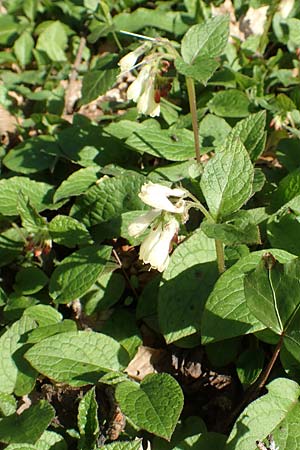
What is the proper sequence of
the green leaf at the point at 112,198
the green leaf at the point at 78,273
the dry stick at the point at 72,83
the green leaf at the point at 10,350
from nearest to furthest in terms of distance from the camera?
the green leaf at the point at 10,350, the green leaf at the point at 78,273, the green leaf at the point at 112,198, the dry stick at the point at 72,83

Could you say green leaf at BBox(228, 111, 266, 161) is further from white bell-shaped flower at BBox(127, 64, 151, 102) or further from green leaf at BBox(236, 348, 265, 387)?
green leaf at BBox(236, 348, 265, 387)

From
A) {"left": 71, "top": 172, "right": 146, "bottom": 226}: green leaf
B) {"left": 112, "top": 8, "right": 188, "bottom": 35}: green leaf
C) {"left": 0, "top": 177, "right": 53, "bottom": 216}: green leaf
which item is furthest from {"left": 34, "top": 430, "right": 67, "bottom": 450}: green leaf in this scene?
{"left": 112, "top": 8, "right": 188, "bottom": 35}: green leaf

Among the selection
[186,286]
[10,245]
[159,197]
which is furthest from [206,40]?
[10,245]

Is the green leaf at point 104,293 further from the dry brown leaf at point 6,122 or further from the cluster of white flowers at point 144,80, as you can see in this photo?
the dry brown leaf at point 6,122

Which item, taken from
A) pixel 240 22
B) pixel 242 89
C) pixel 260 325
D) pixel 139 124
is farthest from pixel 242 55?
pixel 260 325

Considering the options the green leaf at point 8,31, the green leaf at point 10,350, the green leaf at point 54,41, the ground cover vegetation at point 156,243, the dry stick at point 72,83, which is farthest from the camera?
the green leaf at point 8,31

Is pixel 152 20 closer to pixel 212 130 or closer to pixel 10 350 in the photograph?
pixel 212 130

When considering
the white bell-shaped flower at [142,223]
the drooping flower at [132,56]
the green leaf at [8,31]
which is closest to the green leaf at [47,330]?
the white bell-shaped flower at [142,223]

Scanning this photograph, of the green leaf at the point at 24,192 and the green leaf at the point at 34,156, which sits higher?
the green leaf at the point at 34,156
